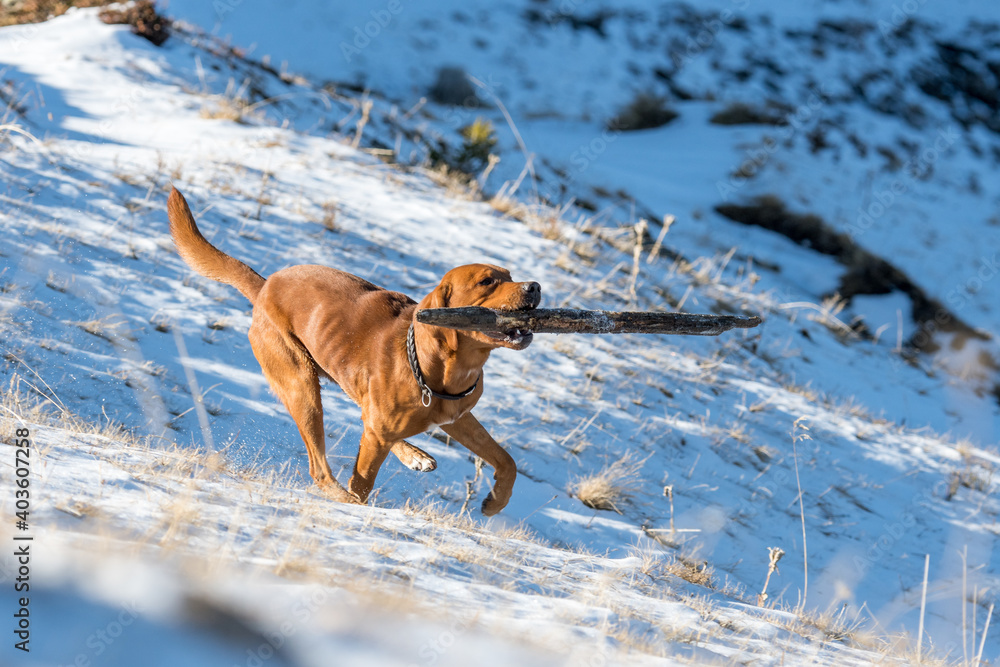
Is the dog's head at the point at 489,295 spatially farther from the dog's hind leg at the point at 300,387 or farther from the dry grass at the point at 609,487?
the dry grass at the point at 609,487

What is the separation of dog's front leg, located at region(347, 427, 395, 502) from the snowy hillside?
19 centimetres

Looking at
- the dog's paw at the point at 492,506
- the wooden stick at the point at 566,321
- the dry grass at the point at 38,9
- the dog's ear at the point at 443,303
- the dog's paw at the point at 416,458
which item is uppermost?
the dry grass at the point at 38,9

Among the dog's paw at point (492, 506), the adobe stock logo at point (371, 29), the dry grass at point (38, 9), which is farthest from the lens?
the adobe stock logo at point (371, 29)

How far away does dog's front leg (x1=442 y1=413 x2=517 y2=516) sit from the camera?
3.49 metres

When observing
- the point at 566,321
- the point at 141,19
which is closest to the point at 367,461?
the point at 566,321

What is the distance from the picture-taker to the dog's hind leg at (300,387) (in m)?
3.77

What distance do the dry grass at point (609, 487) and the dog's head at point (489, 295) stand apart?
1.79m

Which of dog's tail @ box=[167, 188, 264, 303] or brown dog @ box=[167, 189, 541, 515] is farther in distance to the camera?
dog's tail @ box=[167, 188, 264, 303]

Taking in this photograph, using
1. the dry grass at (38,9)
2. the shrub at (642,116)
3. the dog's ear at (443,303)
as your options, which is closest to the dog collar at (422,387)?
the dog's ear at (443,303)

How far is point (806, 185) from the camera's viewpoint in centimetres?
1330

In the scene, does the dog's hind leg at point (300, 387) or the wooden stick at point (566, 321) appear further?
the dog's hind leg at point (300, 387)

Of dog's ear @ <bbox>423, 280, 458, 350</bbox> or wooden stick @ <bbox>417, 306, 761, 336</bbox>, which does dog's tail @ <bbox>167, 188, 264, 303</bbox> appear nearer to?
dog's ear @ <bbox>423, 280, 458, 350</bbox>

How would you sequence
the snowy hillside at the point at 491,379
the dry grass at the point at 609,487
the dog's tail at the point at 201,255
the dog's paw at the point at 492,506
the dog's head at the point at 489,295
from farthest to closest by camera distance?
1. the dry grass at the point at 609,487
2. the dog's tail at the point at 201,255
3. the dog's paw at the point at 492,506
4. the dog's head at the point at 489,295
5. the snowy hillside at the point at 491,379

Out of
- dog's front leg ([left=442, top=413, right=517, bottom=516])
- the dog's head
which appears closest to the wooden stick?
the dog's head
